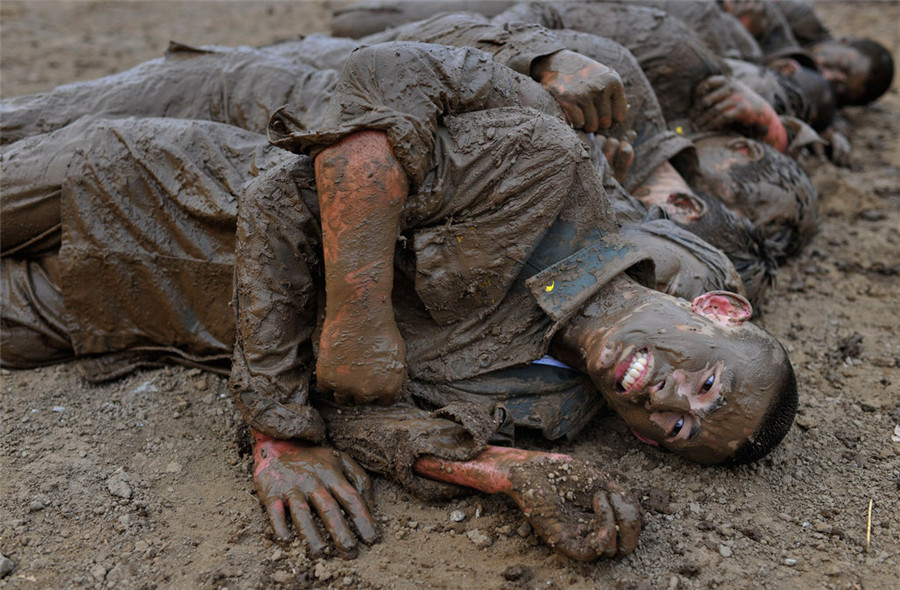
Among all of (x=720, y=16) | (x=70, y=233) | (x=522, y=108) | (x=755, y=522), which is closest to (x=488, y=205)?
(x=522, y=108)

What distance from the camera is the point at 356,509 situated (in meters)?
2.29

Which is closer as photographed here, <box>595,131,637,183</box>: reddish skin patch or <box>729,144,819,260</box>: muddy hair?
<box>595,131,637,183</box>: reddish skin patch

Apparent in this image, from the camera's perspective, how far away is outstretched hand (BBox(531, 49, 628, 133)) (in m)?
2.88

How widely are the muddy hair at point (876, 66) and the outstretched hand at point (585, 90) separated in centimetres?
436

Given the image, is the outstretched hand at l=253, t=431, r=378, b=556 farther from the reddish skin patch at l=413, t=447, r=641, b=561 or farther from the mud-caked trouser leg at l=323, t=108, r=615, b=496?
the reddish skin patch at l=413, t=447, r=641, b=561

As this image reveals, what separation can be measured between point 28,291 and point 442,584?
2041 millimetres

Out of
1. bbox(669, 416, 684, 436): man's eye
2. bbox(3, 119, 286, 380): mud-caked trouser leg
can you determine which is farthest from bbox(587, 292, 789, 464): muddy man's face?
bbox(3, 119, 286, 380): mud-caked trouser leg

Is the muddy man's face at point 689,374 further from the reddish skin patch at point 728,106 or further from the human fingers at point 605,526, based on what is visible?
the reddish skin patch at point 728,106

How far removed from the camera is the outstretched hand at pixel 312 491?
2229 mm

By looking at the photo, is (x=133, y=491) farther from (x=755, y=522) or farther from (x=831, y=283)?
(x=831, y=283)

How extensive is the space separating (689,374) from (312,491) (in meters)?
1.16

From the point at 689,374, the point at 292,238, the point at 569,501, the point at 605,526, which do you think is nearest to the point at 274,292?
the point at 292,238

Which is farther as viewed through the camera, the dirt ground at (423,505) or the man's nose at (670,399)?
the man's nose at (670,399)

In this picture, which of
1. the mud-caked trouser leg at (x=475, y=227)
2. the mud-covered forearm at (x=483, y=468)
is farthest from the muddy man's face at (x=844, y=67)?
the mud-covered forearm at (x=483, y=468)
